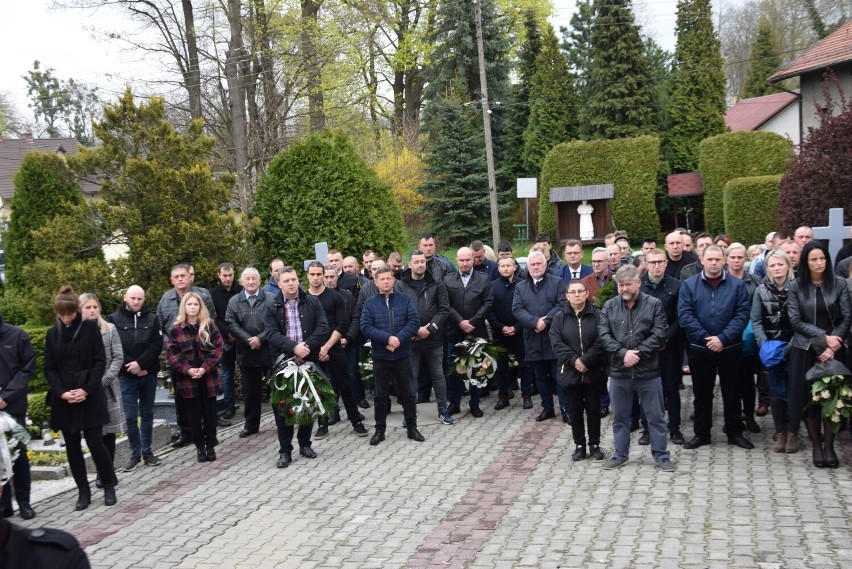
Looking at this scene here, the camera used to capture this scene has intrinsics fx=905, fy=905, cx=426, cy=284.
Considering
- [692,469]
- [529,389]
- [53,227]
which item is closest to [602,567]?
[692,469]

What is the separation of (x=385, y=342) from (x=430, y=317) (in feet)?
3.25

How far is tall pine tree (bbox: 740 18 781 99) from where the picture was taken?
49.5 metres

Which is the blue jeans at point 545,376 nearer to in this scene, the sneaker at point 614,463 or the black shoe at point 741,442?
the sneaker at point 614,463

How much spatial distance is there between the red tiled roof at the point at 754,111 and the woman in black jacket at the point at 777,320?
32.3m

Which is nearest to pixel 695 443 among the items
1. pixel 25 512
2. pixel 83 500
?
pixel 83 500

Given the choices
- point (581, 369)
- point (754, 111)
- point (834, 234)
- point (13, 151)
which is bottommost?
point (581, 369)

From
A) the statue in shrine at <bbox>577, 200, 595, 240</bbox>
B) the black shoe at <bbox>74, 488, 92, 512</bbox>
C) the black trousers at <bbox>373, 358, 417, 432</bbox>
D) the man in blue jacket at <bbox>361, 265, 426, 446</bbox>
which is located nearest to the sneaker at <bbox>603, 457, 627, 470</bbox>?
the man in blue jacket at <bbox>361, 265, 426, 446</bbox>

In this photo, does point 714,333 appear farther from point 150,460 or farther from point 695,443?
point 150,460

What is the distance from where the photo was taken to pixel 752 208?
84.6 feet

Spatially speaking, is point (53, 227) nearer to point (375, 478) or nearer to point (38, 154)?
point (38, 154)

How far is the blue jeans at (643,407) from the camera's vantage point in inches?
332

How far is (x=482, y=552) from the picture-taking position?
6.58m

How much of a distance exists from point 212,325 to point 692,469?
5167 millimetres

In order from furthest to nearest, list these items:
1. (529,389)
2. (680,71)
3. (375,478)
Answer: (680,71)
(529,389)
(375,478)
